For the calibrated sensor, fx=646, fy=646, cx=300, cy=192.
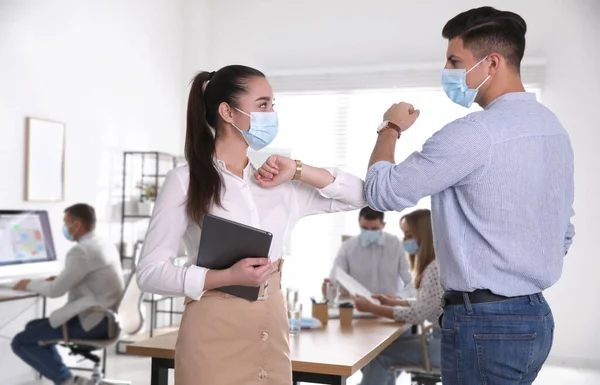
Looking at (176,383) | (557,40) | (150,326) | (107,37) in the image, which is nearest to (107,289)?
(150,326)

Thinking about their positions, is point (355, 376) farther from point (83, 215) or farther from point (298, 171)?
point (298, 171)

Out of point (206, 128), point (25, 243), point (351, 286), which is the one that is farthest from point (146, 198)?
point (206, 128)

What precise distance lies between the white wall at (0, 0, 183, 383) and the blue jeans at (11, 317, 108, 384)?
0.63 feet

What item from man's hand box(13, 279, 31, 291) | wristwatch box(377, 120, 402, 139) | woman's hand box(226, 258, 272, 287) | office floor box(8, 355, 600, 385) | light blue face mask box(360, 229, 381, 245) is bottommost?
office floor box(8, 355, 600, 385)

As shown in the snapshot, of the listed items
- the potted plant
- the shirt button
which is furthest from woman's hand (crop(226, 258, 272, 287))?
the potted plant

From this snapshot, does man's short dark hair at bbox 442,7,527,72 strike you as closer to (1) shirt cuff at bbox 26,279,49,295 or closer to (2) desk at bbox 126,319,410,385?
(2) desk at bbox 126,319,410,385

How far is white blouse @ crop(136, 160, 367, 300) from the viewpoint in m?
1.50

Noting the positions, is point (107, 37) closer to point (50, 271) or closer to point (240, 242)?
point (50, 271)

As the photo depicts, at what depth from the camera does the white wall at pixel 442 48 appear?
215 inches

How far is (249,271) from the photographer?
1.48 meters

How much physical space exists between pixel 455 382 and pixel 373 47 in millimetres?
4918

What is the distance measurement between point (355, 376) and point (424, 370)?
1622 mm

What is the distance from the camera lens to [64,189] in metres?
4.73

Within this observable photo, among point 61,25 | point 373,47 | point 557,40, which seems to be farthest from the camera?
point 373,47
